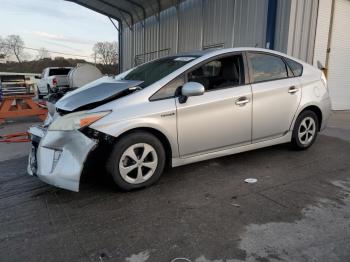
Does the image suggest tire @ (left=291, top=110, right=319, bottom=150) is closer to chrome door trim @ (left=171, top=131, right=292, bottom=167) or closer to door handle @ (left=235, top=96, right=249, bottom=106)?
chrome door trim @ (left=171, top=131, right=292, bottom=167)

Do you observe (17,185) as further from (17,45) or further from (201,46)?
(17,45)

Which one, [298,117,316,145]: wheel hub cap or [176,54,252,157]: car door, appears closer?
[176,54,252,157]: car door

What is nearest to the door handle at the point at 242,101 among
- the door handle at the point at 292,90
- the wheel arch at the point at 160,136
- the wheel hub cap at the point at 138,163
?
the door handle at the point at 292,90

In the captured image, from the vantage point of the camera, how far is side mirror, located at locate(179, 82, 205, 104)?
3787 millimetres

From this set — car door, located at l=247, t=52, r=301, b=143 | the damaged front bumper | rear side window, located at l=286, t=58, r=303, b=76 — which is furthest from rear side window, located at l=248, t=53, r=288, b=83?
the damaged front bumper

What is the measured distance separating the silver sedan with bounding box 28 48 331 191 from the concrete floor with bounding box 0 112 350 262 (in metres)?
0.30

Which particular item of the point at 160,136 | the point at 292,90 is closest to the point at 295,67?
the point at 292,90

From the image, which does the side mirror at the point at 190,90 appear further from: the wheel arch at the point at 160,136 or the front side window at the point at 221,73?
the wheel arch at the point at 160,136

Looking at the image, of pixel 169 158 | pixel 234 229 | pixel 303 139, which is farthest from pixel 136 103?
pixel 303 139

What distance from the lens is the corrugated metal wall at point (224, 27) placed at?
9539 millimetres

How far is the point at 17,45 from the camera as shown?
51.8m

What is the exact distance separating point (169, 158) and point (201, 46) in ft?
35.6

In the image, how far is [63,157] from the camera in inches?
134

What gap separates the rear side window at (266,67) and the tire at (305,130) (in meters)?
0.71
